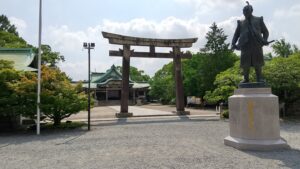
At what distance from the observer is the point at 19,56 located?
69.5ft

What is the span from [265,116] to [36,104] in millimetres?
9793

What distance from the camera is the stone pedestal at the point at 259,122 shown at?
8.47 metres

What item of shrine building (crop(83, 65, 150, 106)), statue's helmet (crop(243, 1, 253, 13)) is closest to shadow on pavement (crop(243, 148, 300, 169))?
statue's helmet (crop(243, 1, 253, 13))

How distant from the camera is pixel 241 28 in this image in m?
9.91

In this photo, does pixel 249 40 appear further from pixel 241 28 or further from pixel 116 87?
pixel 116 87

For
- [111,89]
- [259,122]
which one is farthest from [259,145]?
[111,89]

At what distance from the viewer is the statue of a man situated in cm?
960

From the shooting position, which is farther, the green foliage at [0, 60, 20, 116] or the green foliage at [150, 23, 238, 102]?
the green foliage at [150, 23, 238, 102]

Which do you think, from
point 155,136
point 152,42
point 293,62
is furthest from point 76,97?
point 293,62

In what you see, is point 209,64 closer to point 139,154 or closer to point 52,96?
point 52,96

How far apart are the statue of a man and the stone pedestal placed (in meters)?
1.15

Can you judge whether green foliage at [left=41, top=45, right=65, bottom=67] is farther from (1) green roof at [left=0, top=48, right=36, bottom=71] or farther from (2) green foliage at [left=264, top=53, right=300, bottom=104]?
(2) green foliage at [left=264, top=53, right=300, bottom=104]

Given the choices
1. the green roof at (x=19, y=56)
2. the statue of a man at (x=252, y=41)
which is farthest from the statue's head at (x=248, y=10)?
the green roof at (x=19, y=56)

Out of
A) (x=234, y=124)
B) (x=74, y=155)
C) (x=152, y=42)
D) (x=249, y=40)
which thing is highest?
(x=152, y=42)
